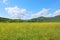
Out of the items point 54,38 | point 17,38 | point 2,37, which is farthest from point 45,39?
point 2,37

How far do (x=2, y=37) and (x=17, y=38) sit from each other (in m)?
0.70

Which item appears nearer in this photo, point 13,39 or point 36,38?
point 13,39

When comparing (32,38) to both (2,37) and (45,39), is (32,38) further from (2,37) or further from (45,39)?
(2,37)

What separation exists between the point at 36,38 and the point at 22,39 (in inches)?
29.8

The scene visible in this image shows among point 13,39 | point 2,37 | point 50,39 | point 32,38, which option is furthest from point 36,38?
point 2,37

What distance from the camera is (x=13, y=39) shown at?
7.01m

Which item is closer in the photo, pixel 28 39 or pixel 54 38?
pixel 28 39

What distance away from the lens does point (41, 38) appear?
24.5ft

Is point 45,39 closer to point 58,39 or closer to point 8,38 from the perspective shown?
point 58,39

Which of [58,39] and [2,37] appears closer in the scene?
[2,37]

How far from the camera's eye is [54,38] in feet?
25.6

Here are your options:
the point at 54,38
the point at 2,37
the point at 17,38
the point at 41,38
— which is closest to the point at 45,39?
the point at 41,38

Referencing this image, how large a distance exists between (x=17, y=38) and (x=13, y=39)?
25 cm

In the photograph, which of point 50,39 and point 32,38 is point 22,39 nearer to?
point 32,38
